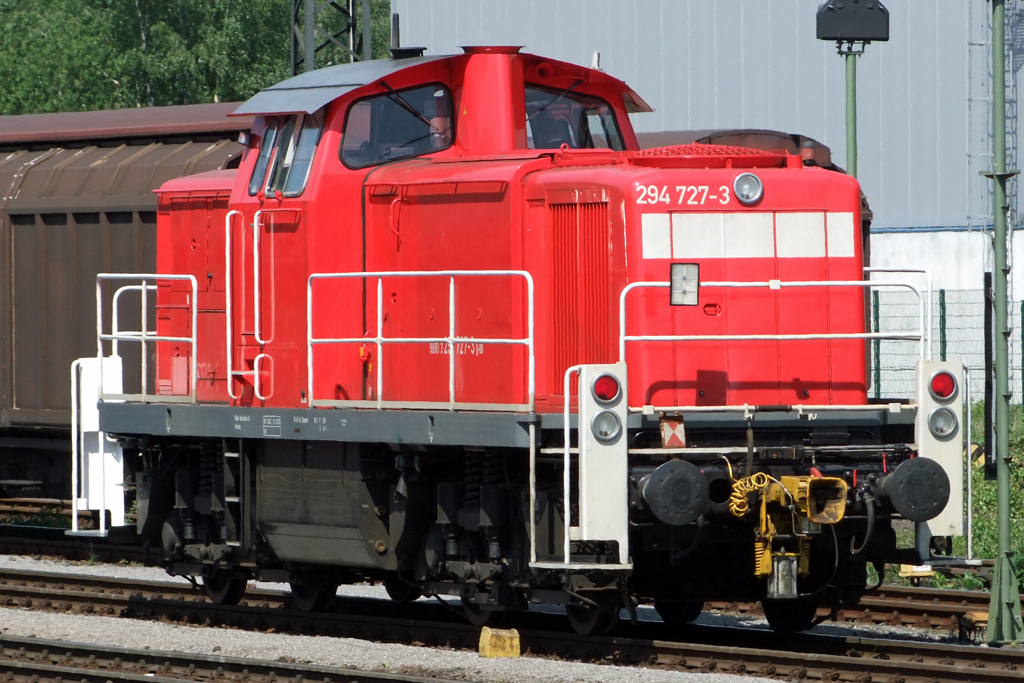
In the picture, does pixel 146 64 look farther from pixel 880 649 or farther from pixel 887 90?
pixel 880 649

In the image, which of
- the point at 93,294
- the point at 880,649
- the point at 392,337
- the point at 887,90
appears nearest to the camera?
the point at 880,649

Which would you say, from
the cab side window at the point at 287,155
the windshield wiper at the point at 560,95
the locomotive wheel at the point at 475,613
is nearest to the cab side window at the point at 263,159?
the cab side window at the point at 287,155

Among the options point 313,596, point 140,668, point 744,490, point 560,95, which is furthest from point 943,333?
point 140,668

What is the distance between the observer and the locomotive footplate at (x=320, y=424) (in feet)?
27.0

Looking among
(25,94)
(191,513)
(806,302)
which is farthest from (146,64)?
(806,302)

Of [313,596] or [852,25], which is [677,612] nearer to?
[313,596]

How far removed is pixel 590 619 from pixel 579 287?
1967mm

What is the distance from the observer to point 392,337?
9375 millimetres

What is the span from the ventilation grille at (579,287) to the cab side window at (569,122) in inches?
41.8

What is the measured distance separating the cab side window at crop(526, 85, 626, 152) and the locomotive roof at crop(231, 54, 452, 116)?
666mm

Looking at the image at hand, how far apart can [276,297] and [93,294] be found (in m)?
4.42

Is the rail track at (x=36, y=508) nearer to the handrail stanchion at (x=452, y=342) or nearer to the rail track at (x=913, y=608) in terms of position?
the rail track at (x=913, y=608)

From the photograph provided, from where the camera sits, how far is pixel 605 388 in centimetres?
788

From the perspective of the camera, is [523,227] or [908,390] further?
[908,390]
